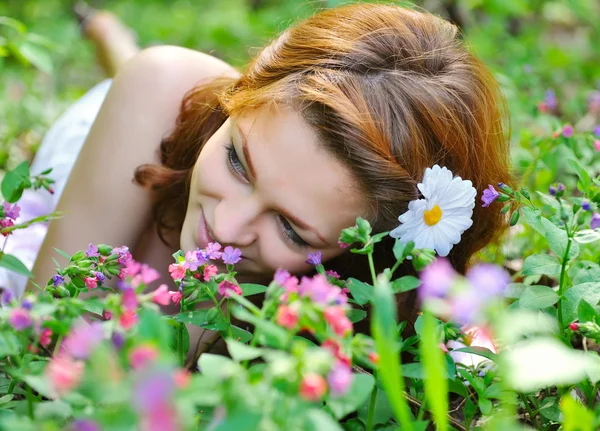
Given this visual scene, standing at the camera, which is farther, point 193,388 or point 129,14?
point 129,14

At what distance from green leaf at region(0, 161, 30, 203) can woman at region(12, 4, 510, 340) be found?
0.33m

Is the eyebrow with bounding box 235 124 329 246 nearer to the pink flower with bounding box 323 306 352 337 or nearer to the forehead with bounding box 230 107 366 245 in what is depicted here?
the forehead with bounding box 230 107 366 245

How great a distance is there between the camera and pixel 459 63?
1396 mm

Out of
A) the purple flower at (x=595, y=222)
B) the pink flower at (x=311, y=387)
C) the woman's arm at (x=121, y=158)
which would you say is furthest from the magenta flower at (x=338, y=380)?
the woman's arm at (x=121, y=158)

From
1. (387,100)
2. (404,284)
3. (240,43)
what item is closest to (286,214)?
(387,100)

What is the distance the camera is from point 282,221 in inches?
48.2

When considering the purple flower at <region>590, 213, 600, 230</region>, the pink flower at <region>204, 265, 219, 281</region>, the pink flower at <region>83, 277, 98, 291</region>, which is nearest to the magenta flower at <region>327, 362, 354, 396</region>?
the pink flower at <region>204, 265, 219, 281</region>

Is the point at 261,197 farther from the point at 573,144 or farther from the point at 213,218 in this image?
the point at 573,144

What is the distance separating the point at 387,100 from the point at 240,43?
8.75 ft

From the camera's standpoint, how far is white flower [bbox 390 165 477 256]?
110cm

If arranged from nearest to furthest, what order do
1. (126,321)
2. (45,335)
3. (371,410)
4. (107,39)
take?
(126,321), (45,335), (371,410), (107,39)

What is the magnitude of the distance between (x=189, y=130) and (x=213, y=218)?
1.47ft

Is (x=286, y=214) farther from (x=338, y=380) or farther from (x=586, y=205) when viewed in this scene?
(x=338, y=380)

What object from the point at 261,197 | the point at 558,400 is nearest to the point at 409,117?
the point at 261,197
